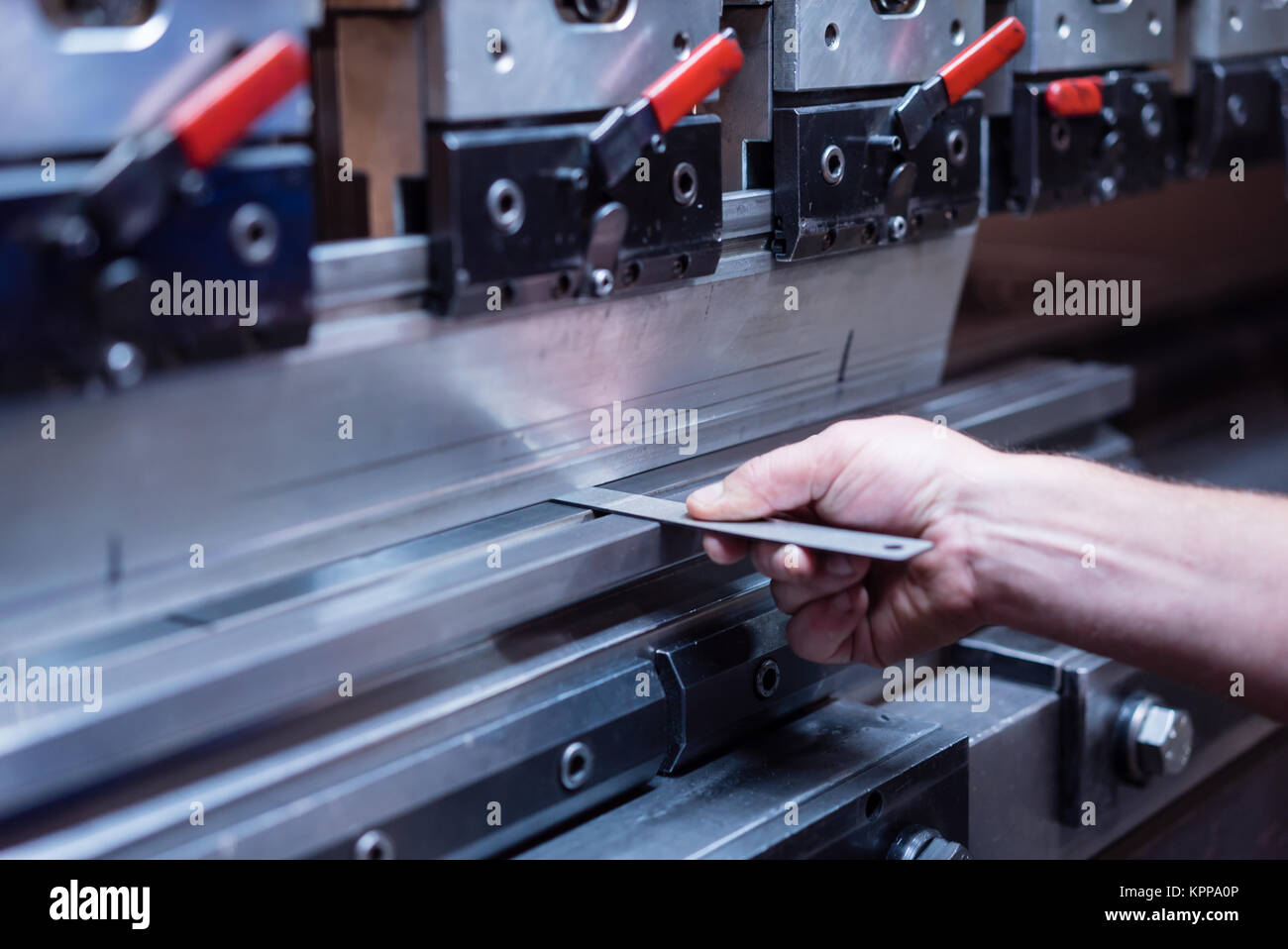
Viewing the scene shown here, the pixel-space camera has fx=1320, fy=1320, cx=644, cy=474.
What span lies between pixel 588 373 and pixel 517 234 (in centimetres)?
16

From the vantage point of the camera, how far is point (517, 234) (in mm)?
830

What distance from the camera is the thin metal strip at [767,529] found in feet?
2.76

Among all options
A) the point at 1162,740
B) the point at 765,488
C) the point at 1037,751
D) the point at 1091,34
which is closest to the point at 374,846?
the point at 765,488

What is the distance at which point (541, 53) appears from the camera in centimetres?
83

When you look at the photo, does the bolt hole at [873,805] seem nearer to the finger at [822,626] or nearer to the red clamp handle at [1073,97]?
the finger at [822,626]

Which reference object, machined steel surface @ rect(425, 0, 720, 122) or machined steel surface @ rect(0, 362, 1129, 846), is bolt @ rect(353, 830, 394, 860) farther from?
machined steel surface @ rect(425, 0, 720, 122)

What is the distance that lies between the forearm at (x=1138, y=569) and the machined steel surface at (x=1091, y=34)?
0.47m

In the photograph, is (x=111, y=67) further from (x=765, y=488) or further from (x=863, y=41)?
(x=863, y=41)

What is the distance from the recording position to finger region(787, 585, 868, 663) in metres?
1.00

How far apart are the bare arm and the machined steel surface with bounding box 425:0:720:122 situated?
29 centimetres

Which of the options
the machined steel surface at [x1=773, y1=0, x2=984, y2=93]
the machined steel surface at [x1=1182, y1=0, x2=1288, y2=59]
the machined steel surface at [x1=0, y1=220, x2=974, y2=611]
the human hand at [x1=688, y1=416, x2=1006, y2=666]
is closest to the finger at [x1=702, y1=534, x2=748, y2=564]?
the human hand at [x1=688, y1=416, x2=1006, y2=666]

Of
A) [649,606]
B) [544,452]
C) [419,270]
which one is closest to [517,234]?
[419,270]

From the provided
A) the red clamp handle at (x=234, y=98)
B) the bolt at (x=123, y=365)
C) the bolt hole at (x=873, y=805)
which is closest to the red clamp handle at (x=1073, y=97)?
the bolt hole at (x=873, y=805)

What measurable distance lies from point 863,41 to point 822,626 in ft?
1.57
